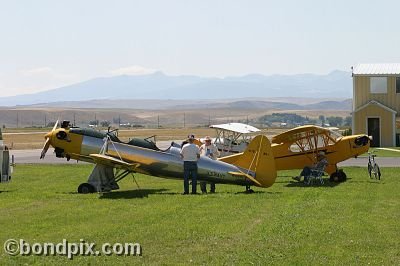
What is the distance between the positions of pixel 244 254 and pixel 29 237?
3.90 meters

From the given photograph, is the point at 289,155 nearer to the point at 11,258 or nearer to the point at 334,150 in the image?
the point at 334,150

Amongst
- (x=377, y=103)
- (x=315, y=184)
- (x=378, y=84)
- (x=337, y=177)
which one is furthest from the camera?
(x=378, y=84)

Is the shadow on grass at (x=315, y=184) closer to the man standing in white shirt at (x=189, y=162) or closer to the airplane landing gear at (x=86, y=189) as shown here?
the man standing in white shirt at (x=189, y=162)

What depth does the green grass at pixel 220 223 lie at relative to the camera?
1024 cm

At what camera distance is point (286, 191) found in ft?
67.1

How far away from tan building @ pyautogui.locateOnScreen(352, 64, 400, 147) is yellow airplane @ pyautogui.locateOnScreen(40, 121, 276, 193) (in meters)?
31.0

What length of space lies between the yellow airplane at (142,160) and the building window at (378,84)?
109 feet

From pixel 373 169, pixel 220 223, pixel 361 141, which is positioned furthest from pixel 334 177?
pixel 220 223

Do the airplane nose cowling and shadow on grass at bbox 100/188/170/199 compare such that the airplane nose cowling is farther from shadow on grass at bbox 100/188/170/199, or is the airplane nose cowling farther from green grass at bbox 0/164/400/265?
shadow on grass at bbox 100/188/170/199

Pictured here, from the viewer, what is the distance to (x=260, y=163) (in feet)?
Answer: 63.9

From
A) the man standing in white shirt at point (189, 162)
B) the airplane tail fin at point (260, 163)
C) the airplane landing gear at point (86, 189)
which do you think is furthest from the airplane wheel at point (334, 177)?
the airplane landing gear at point (86, 189)

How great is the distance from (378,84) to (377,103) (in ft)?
7.90

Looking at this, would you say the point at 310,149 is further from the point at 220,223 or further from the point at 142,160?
the point at 220,223

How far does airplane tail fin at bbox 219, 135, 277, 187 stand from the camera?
64.0ft
